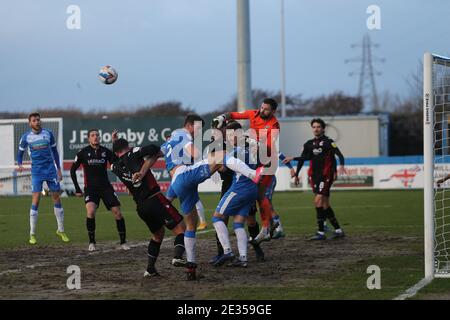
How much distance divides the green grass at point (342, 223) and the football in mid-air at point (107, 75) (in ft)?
11.2

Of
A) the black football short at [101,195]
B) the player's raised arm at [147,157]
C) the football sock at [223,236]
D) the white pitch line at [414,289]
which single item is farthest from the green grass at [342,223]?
the player's raised arm at [147,157]

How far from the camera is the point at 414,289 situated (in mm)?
9609

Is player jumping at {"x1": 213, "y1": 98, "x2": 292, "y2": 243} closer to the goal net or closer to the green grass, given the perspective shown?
the green grass

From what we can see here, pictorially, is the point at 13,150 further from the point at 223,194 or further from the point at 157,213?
the point at 157,213

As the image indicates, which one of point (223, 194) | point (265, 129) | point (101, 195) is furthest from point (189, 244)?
point (101, 195)

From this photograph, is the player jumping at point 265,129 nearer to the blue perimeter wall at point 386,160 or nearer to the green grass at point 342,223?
the green grass at point 342,223

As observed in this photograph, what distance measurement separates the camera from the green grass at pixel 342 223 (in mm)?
9594

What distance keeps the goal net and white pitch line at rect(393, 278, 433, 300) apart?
25.9 m

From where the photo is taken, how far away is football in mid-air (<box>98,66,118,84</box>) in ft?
53.5

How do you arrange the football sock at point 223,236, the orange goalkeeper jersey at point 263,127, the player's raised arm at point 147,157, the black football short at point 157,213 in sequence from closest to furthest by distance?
1. the player's raised arm at point 147,157
2. the black football short at point 157,213
3. the football sock at point 223,236
4. the orange goalkeeper jersey at point 263,127

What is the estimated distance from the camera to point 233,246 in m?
15.0

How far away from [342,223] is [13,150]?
19373mm

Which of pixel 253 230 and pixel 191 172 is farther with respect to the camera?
pixel 253 230
